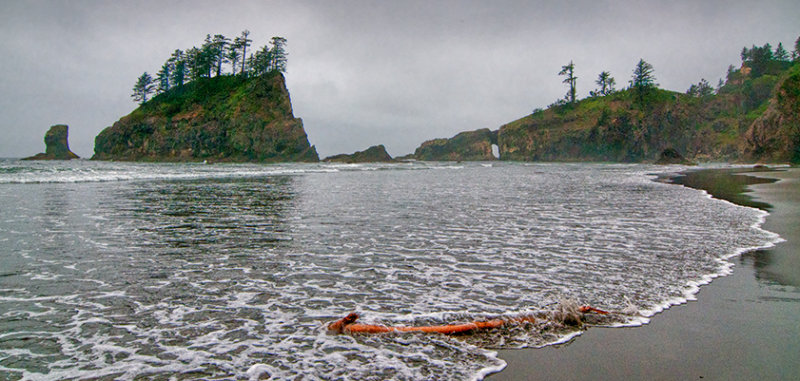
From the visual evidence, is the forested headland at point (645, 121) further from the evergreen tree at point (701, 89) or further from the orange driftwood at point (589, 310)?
the orange driftwood at point (589, 310)

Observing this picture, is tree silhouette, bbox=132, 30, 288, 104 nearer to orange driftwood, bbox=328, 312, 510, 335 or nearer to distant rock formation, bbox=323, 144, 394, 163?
distant rock formation, bbox=323, 144, 394, 163

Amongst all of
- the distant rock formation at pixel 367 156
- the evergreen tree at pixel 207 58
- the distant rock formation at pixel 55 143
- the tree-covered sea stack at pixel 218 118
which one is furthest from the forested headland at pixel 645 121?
the distant rock formation at pixel 55 143

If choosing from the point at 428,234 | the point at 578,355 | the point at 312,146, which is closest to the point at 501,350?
the point at 578,355

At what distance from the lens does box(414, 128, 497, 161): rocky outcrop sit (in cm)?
13938

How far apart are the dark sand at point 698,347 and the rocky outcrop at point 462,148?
134 meters

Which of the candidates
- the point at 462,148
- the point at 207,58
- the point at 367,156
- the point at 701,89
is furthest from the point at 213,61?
the point at 701,89

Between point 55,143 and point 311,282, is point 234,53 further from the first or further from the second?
point 311,282

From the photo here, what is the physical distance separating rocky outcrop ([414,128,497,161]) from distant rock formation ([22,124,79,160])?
102 metres

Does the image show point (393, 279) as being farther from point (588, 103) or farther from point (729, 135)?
point (588, 103)

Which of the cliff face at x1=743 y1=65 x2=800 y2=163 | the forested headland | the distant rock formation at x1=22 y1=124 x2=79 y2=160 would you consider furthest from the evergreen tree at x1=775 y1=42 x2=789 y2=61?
the distant rock formation at x1=22 y1=124 x2=79 y2=160

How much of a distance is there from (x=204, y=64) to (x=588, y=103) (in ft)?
330

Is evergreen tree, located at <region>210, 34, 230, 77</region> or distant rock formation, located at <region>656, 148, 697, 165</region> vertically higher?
evergreen tree, located at <region>210, 34, 230, 77</region>

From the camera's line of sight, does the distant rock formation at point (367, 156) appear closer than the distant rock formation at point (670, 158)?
No

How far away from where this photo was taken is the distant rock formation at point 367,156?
89606mm
